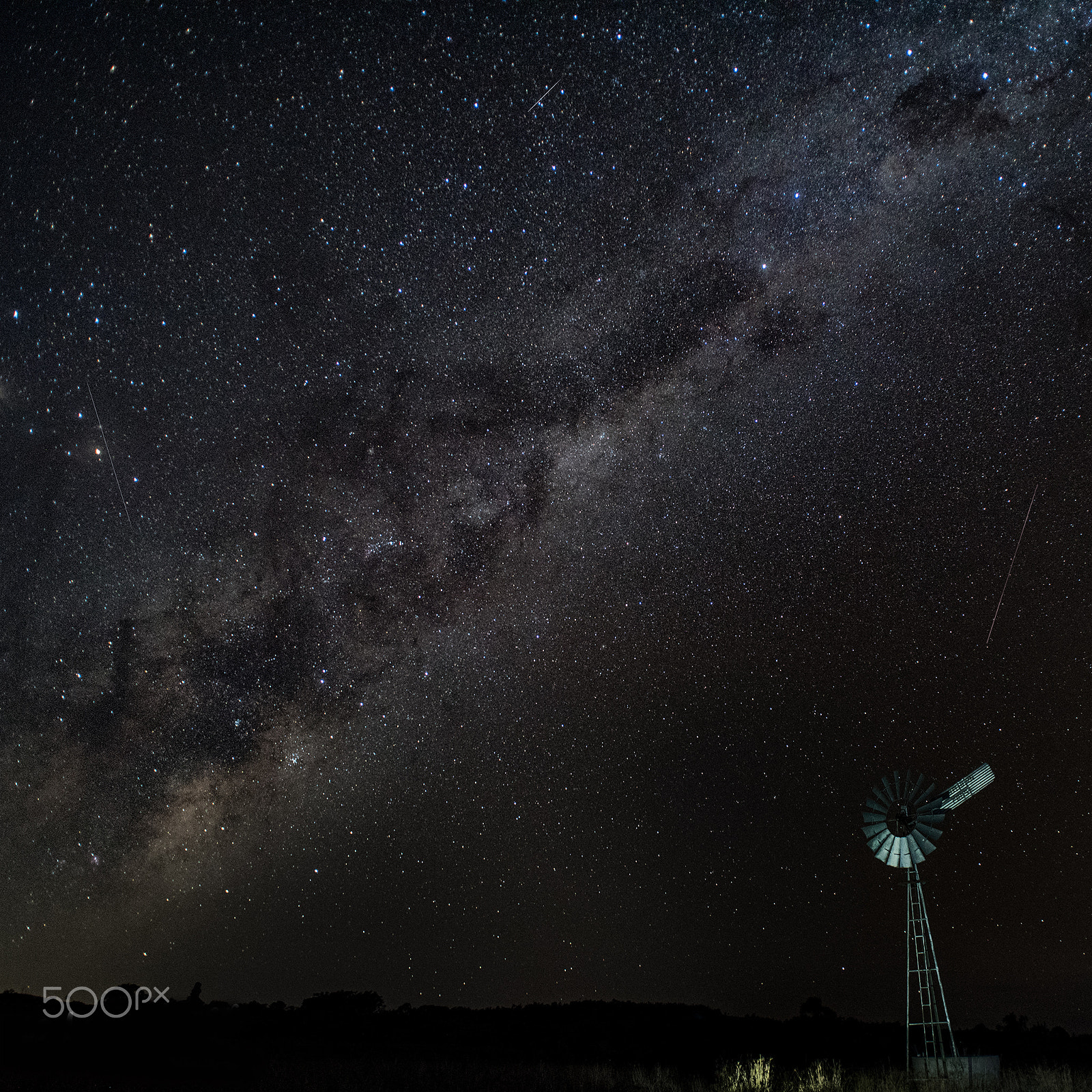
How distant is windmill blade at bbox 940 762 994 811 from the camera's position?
599 inches

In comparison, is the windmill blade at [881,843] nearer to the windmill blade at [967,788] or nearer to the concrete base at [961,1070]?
the windmill blade at [967,788]

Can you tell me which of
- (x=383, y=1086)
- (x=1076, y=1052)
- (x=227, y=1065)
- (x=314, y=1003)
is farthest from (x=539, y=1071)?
(x=314, y=1003)

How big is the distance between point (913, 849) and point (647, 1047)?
38.9 ft

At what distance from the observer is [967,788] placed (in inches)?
605

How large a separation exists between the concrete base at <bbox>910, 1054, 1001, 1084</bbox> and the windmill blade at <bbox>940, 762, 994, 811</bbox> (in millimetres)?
3988

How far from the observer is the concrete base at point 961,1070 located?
13.1 metres

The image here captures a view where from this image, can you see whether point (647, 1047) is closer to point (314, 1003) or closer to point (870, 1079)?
point (870, 1079)

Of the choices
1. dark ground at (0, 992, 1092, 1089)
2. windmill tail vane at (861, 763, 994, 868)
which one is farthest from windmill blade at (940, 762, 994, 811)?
dark ground at (0, 992, 1092, 1089)

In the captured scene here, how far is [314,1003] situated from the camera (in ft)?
117

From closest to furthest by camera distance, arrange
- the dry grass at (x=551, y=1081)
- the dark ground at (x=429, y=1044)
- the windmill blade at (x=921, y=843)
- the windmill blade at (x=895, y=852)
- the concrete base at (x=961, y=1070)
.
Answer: the dry grass at (x=551, y=1081) → the concrete base at (x=961, y=1070) → the dark ground at (x=429, y=1044) → the windmill blade at (x=921, y=843) → the windmill blade at (x=895, y=852)

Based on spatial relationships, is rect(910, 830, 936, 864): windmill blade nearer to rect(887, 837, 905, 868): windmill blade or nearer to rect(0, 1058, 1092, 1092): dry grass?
rect(887, 837, 905, 868): windmill blade

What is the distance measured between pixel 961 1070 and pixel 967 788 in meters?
4.57

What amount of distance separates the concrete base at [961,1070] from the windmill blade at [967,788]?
13.1ft

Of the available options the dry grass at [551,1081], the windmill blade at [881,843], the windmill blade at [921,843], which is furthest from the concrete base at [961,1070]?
the windmill blade at [881,843]
